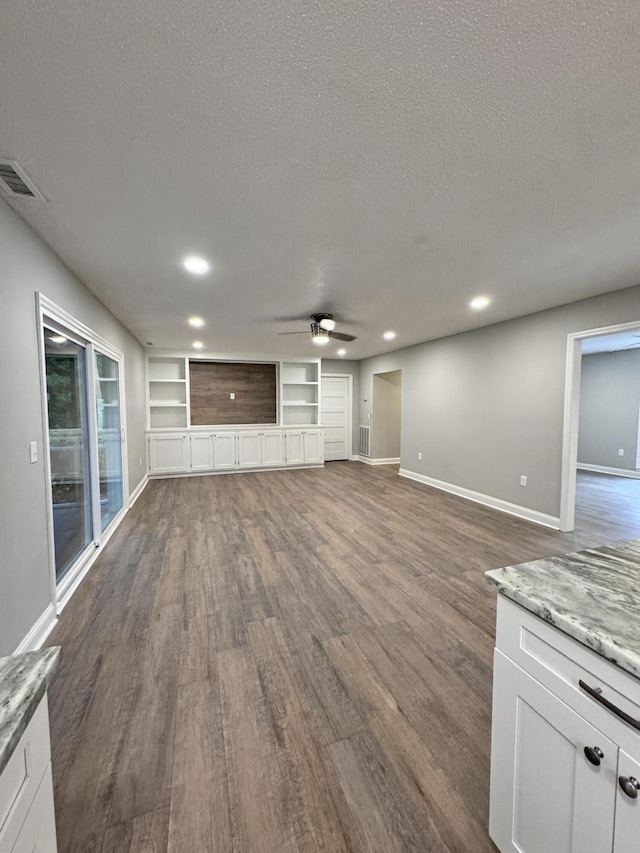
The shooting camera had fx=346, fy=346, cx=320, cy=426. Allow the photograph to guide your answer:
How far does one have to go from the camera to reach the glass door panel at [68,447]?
242 centimetres

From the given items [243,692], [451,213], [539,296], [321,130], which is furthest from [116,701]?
[539,296]

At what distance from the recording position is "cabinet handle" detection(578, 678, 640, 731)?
0.67 meters

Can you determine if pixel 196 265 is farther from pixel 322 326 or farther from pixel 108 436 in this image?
pixel 108 436

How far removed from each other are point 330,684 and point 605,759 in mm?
1242

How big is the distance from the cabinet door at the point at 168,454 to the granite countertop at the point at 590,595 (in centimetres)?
611

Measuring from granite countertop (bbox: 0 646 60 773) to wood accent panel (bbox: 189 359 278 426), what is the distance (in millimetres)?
6324

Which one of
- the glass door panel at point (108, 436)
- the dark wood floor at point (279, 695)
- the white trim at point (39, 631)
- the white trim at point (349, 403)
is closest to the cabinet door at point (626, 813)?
the dark wood floor at point (279, 695)

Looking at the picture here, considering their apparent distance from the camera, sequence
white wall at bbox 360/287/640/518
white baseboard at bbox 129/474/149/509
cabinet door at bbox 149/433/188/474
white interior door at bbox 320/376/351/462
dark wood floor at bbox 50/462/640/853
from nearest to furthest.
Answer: dark wood floor at bbox 50/462/640/853 < white wall at bbox 360/287/640/518 < white baseboard at bbox 129/474/149/509 < cabinet door at bbox 149/433/188/474 < white interior door at bbox 320/376/351/462

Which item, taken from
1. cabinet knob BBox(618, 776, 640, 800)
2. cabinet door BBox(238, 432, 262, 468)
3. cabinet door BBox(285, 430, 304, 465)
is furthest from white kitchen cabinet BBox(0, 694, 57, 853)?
cabinet door BBox(285, 430, 304, 465)

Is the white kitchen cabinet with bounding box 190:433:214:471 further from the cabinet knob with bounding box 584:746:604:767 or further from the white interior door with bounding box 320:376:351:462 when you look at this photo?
the cabinet knob with bounding box 584:746:604:767

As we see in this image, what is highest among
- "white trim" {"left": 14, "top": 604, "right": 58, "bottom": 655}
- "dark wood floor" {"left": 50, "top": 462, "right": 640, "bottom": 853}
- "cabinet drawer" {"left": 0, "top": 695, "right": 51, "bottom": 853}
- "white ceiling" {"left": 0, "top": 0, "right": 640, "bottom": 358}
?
"white ceiling" {"left": 0, "top": 0, "right": 640, "bottom": 358}

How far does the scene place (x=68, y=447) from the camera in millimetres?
2744

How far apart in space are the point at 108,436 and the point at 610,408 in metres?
8.61

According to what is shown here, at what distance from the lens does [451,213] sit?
1.89 m
